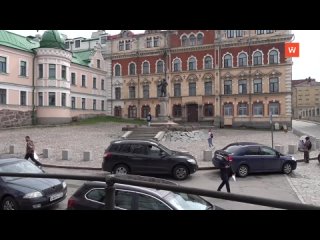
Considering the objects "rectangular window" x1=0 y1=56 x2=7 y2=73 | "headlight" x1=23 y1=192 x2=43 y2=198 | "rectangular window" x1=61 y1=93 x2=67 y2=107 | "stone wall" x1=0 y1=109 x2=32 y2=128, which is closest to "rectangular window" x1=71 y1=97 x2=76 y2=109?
"rectangular window" x1=61 y1=93 x2=67 y2=107

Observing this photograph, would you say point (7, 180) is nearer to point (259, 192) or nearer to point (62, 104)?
point (259, 192)

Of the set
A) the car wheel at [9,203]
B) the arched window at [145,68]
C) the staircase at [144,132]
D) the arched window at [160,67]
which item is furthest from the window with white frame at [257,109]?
the car wheel at [9,203]

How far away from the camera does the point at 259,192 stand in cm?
1198

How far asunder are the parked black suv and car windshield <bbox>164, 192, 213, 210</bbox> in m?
8.00

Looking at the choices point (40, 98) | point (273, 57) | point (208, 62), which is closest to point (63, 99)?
point (40, 98)

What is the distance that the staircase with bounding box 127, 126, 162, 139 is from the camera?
96.3 ft

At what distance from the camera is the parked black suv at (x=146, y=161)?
14.6m

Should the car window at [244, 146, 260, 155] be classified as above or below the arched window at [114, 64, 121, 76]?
below

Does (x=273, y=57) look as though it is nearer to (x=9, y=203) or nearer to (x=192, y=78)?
(x=192, y=78)

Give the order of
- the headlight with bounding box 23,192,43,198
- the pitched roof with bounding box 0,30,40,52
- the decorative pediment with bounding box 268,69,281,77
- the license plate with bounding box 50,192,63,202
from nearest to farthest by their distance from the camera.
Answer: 1. the headlight with bounding box 23,192,43,198
2. the license plate with bounding box 50,192,63,202
3. the pitched roof with bounding box 0,30,40,52
4. the decorative pediment with bounding box 268,69,281,77

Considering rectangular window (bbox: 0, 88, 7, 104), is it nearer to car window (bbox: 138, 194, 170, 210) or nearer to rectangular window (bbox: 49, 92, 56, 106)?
rectangular window (bbox: 49, 92, 56, 106)

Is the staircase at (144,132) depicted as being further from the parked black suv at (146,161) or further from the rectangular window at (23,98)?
the rectangular window at (23,98)
